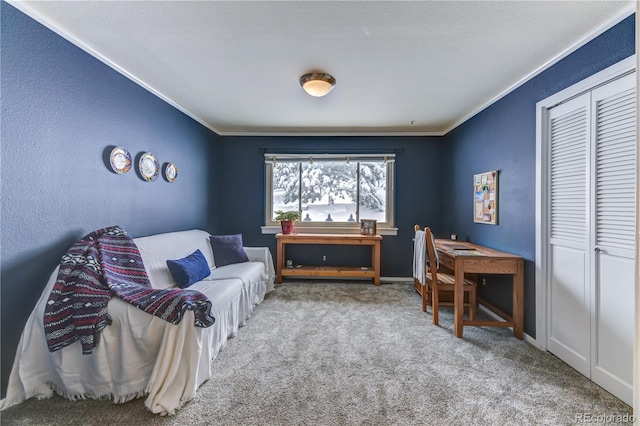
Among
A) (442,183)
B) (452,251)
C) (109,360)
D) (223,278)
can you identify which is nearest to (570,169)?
(452,251)

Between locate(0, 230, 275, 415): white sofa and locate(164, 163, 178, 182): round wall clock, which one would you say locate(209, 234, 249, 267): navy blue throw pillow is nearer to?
locate(164, 163, 178, 182): round wall clock

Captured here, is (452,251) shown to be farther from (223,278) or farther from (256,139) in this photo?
(256,139)

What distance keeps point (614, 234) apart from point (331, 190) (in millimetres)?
3236

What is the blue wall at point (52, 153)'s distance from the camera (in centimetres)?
153

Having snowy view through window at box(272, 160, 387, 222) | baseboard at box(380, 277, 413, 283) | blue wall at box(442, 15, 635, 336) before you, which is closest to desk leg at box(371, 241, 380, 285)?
baseboard at box(380, 277, 413, 283)

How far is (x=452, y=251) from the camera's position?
8.44 ft

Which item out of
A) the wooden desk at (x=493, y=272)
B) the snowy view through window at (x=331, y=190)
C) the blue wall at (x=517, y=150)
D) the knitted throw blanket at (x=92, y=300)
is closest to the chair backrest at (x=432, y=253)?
the wooden desk at (x=493, y=272)

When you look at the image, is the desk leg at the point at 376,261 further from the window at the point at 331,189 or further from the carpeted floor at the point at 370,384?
the carpeted floor at the point at 370,384

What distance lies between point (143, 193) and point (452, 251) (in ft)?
10.5

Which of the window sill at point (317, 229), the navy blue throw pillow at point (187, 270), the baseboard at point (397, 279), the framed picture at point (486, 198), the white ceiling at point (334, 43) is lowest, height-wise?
the baseboard at point (397, 279)

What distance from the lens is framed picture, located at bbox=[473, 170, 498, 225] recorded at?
2.79 m

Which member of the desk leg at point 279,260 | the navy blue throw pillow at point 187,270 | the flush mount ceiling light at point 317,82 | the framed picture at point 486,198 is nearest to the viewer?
the flush mount ceiling light at point 317,82

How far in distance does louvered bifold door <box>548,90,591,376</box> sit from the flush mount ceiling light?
6.14 ft

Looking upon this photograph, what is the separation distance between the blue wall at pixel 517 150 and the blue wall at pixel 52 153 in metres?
3.67
